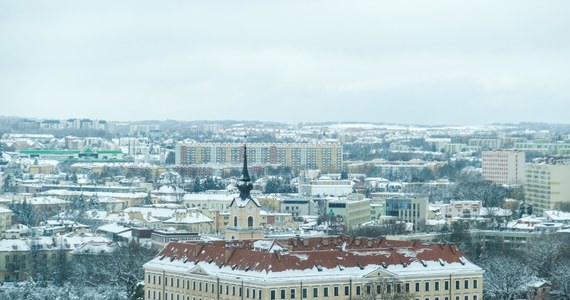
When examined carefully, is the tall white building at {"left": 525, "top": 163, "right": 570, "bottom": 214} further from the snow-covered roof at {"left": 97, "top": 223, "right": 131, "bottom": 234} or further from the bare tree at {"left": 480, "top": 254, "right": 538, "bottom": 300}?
the bare tree at {"left": 480, "top": 254, "right": 538, "bottom": 300}

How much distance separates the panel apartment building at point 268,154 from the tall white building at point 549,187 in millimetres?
59767

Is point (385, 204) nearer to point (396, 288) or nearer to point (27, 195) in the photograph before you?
point (27, 195)

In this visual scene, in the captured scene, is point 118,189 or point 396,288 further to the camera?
point 118,189

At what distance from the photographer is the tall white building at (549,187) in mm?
95188

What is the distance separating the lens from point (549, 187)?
96562mm

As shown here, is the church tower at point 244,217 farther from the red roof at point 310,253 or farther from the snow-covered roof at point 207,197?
the snow-covered roof at point 207,197

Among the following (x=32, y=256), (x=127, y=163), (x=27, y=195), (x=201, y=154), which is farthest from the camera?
(x=201, y=154)

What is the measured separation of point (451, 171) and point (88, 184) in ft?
104

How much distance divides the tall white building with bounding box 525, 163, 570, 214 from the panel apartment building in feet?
196

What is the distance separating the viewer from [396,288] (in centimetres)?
4822

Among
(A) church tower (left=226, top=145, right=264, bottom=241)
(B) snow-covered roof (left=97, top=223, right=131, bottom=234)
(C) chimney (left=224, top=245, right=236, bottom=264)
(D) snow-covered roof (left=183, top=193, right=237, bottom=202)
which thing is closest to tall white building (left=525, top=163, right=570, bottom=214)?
(D) snow-covered roof (left=183, top=193, right=237, bottom=202)

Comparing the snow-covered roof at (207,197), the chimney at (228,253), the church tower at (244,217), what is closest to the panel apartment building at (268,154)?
the snow-covered roof at (207,197)

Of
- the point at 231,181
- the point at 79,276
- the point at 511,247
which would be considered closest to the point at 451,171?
the point at 231,181

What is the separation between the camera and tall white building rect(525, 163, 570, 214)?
95.2 meters
